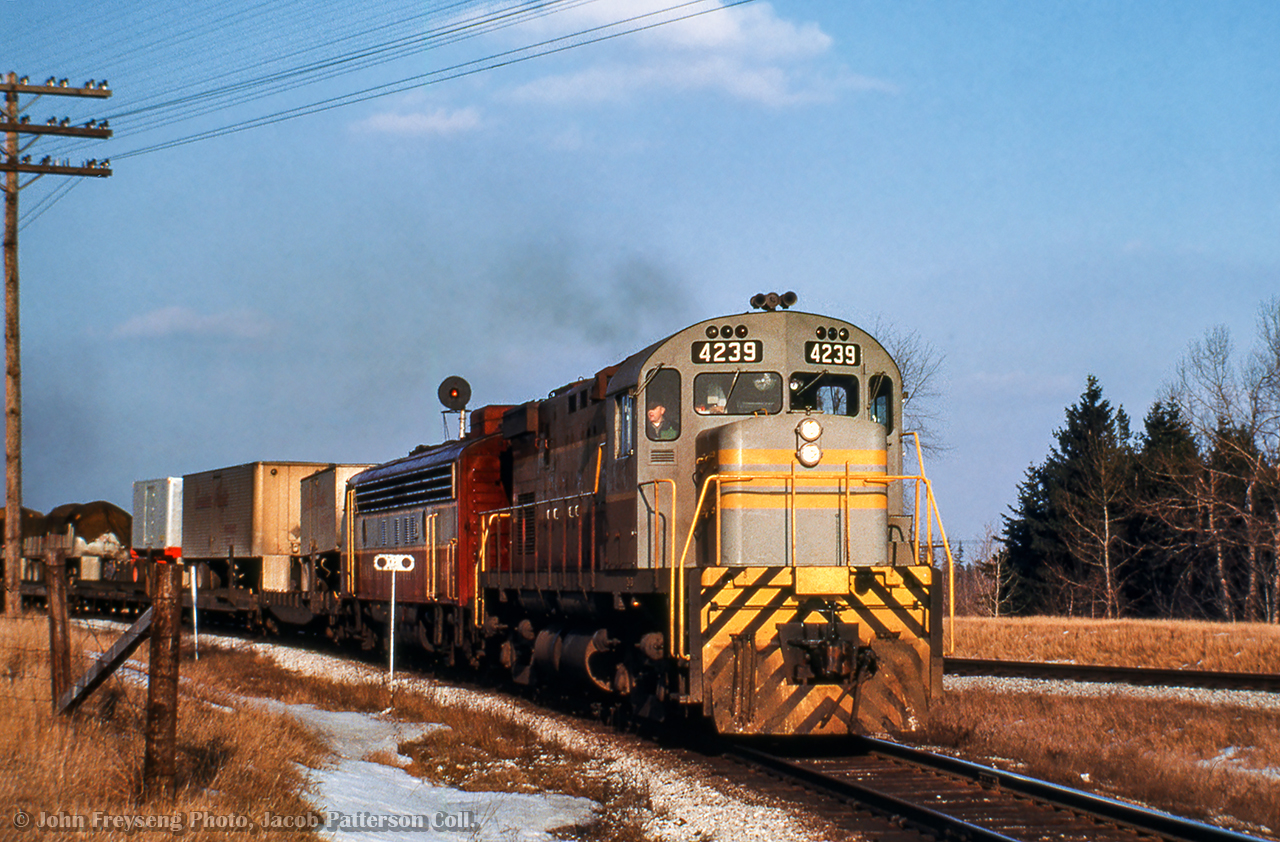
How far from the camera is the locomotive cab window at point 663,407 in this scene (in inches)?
465

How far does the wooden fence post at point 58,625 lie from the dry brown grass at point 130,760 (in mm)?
236

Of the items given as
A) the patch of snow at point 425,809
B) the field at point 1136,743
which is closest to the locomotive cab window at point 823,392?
the field at point 1136,743

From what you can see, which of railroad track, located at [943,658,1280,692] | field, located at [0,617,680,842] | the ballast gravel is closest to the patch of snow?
field, located at [0,617,680,842]

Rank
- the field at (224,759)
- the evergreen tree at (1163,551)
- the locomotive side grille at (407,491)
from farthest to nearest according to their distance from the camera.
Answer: the evergreen tree at (1163,551), the locomotive side grille at (407,491), the field at (224,759)

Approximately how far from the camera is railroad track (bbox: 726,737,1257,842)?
8.05m

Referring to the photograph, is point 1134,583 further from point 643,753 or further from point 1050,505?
point 643,753

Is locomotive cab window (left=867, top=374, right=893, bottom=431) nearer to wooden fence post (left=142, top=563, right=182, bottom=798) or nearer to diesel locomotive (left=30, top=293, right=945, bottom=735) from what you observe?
diesel locomotive (left=30, top=293, right=945, bottom=735)

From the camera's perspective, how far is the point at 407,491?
19922mm

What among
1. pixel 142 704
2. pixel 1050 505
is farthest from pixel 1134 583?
pixel 142 704

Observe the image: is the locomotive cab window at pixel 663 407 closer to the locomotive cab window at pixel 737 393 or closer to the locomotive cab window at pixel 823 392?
the locomotive cab window at pixel 737 393

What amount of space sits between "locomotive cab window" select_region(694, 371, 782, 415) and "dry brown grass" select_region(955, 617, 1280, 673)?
13.7 meters

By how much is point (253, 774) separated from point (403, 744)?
3.38 m

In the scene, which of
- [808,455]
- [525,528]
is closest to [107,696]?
[525,528]

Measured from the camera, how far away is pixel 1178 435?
50.4 m
